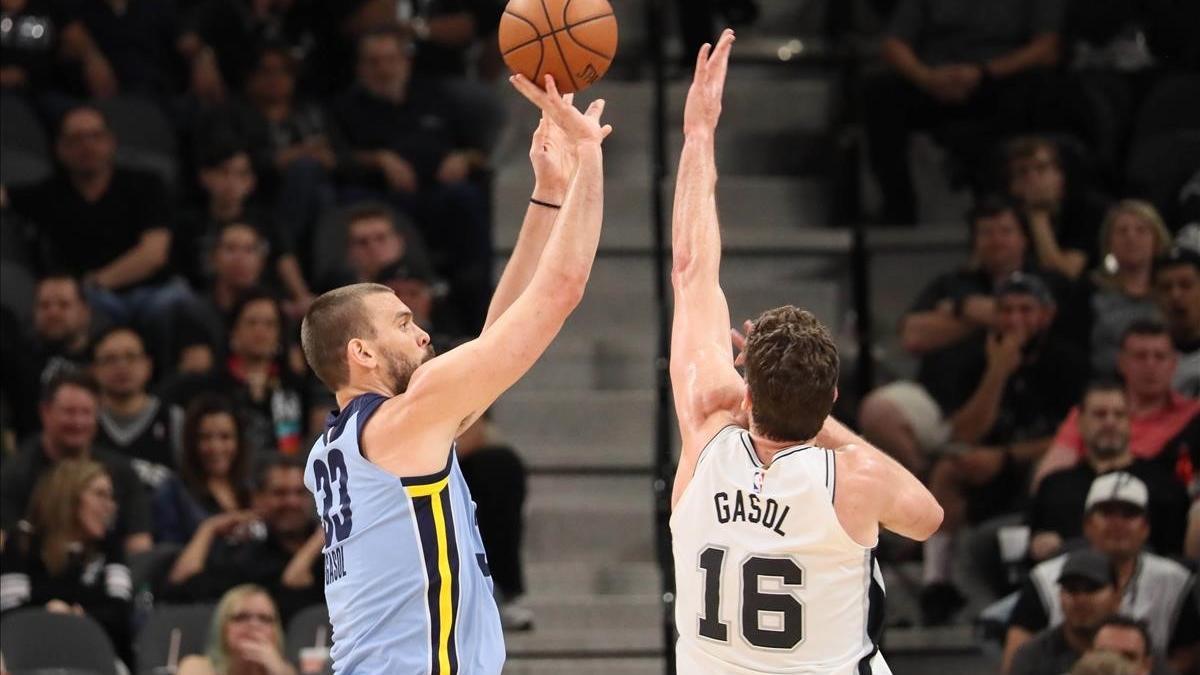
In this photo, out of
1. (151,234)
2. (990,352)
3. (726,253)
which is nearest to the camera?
(990,352)

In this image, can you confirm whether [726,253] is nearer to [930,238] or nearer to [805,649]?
[930,238]

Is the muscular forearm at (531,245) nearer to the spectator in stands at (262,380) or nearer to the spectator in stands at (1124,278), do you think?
the spectator in stands at (262,380)

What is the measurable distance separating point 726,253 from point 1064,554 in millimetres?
3673

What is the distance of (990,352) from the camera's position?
10469mm

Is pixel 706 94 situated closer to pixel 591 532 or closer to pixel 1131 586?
pixel 1131 586

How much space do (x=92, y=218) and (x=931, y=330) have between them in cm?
461

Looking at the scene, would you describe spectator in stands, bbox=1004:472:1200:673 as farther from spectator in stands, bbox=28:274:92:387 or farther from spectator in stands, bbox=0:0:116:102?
spectator in stands, bbox=0:0:116:102

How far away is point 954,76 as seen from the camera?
1223 cm

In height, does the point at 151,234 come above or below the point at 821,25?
below

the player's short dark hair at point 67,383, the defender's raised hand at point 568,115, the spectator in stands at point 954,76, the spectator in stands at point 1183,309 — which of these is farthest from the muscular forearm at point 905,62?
the defender's raised hand at point 568,115

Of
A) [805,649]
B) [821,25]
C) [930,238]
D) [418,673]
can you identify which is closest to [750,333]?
[805,649]

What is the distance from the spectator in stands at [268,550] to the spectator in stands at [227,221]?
76.5 inches

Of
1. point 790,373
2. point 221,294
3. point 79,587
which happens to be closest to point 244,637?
point 79,587

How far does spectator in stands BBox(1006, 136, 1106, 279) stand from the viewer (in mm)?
11156
